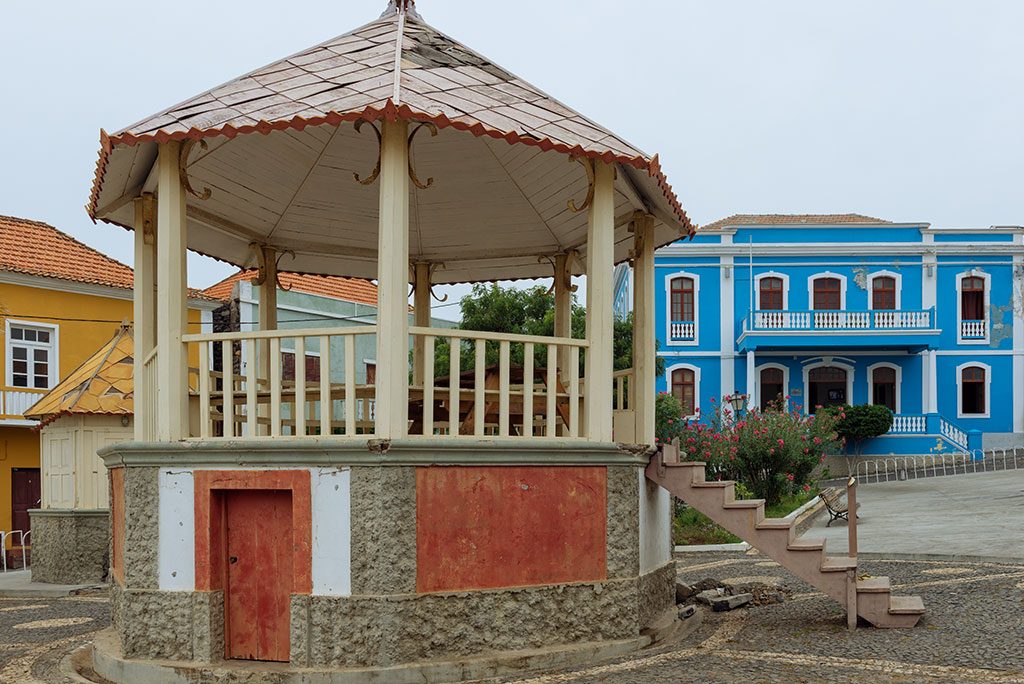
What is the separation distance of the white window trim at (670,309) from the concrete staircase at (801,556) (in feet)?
84.1

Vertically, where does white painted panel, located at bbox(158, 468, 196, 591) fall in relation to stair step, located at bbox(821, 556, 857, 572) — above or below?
above

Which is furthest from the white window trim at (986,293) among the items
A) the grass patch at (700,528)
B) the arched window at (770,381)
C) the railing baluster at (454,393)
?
the railing baluster at (454,393)

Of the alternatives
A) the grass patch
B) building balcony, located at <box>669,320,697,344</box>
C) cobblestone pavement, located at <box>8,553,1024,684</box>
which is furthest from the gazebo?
building balcony, located at <box>669,320,697,344</box>

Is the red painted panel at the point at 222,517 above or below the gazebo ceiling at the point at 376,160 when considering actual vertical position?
below

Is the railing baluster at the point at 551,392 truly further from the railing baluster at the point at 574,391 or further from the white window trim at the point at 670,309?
the white window trim at the point at 670,309

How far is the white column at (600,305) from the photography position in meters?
8.80

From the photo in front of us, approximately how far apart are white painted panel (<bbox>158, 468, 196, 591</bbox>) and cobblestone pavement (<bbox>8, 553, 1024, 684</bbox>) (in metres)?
1.37

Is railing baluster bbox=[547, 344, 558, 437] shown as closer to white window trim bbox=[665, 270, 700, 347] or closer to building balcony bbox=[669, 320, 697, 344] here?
white window trim bbox=[665, 270, 700, 347]

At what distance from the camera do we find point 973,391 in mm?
35281

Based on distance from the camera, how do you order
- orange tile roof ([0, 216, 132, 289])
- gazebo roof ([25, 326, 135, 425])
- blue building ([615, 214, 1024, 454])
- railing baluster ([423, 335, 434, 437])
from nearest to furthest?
railing baluster ([423, 335, 434, 437]), gazebo roof ([25, 326, 135, 425]), orange tile roof ([0, 216, 132, 289]), blue building ([615, 214, 1024, 454])

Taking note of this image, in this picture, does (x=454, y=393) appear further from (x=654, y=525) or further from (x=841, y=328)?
(x=841, y=328)

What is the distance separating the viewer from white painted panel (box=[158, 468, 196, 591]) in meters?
8.24

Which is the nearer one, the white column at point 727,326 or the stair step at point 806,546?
the stair step at point 806,546

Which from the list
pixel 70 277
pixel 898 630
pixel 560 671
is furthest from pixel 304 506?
pixel 70 277
